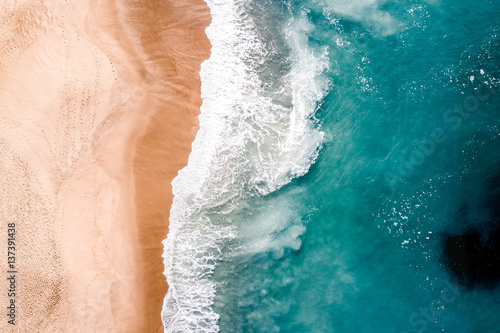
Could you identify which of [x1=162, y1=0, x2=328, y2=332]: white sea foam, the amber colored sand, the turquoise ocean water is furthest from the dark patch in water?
the amber colored sand

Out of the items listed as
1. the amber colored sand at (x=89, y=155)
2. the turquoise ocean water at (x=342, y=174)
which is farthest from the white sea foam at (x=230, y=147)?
the amber colored sand at (x=89, y=155)

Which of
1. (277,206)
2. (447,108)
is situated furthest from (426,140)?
(277,206)

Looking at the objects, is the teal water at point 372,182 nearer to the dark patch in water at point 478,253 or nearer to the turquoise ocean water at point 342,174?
the turquoise ocean water at point 342,174

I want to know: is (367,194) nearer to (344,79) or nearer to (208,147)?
(344,79)

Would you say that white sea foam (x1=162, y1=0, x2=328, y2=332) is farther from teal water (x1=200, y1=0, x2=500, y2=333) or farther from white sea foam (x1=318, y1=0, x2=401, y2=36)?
white sea foam (x1=318, y1=0, x2=401, y2=36)

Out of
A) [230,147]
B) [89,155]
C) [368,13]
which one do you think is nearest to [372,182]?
[230,147]

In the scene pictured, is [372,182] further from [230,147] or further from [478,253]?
[230,147]
